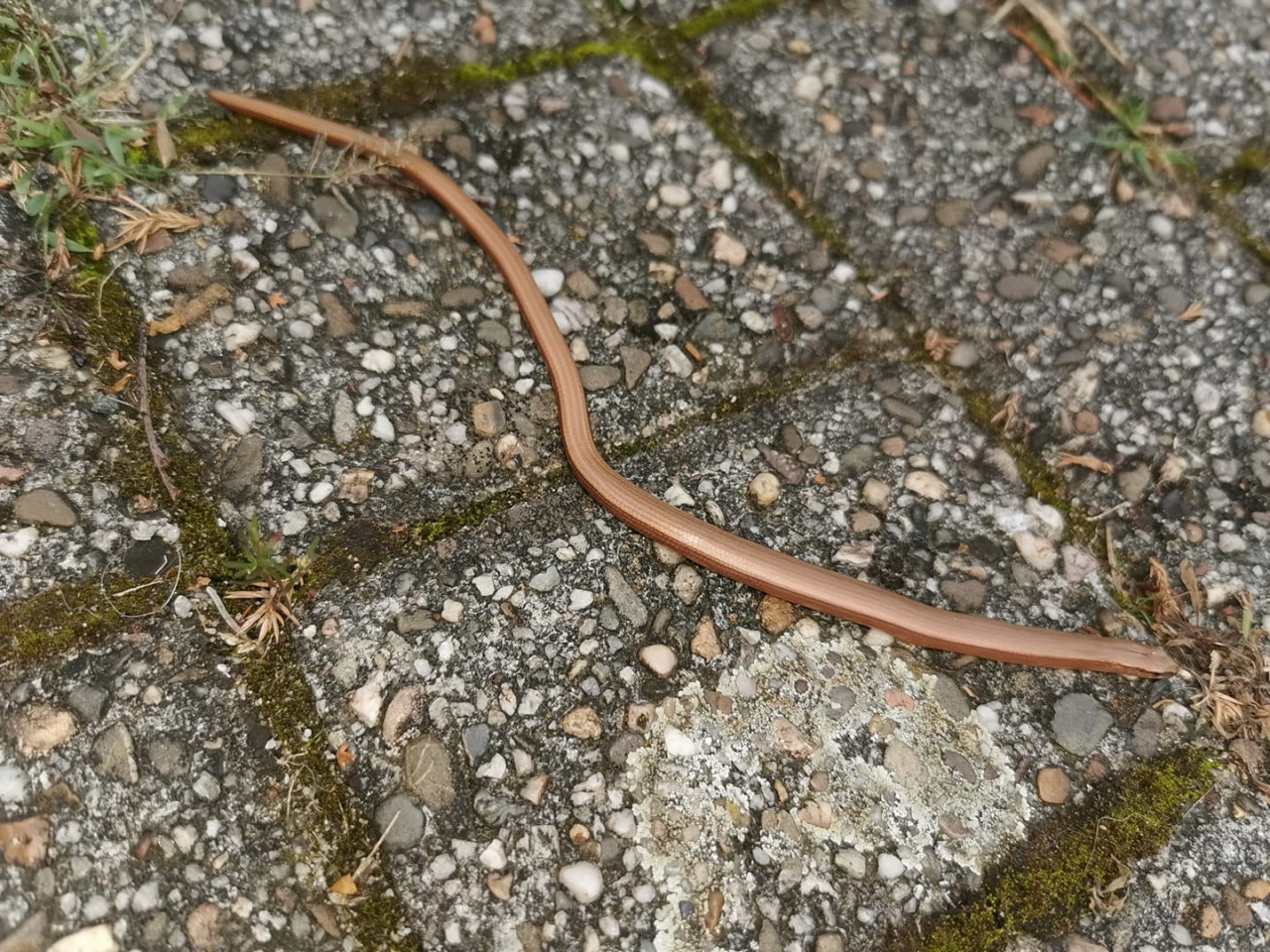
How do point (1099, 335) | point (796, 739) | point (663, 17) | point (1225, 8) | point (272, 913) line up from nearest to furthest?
point (272, 913), point (796, 739), point (1099, 335), point (663, 17), point (1225, 8)

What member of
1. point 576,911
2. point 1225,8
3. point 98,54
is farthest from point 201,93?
point 1225,8

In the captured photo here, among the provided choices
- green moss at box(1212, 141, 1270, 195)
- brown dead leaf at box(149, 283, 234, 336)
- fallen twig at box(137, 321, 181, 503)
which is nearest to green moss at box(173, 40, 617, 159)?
brown dead leaf at box(149, 283, 234, 336)

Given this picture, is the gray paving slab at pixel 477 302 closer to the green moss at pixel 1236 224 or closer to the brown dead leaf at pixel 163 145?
the brown dead leaf at pixel 163 145

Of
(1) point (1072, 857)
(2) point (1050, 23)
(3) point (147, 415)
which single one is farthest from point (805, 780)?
(2) point (1050, 23)

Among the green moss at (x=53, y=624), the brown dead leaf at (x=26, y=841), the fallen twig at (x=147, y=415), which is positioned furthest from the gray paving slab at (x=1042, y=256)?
the brown dead leaf at (x=26, y=841)

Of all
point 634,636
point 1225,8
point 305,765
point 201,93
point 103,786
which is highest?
point 1225,8

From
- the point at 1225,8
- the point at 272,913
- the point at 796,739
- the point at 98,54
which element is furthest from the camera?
the point at 1225,8

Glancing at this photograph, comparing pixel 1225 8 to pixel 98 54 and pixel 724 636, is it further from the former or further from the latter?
pixel 98 54

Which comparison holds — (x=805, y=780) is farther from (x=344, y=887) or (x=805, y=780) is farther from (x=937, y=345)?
(x=937, y=345)
